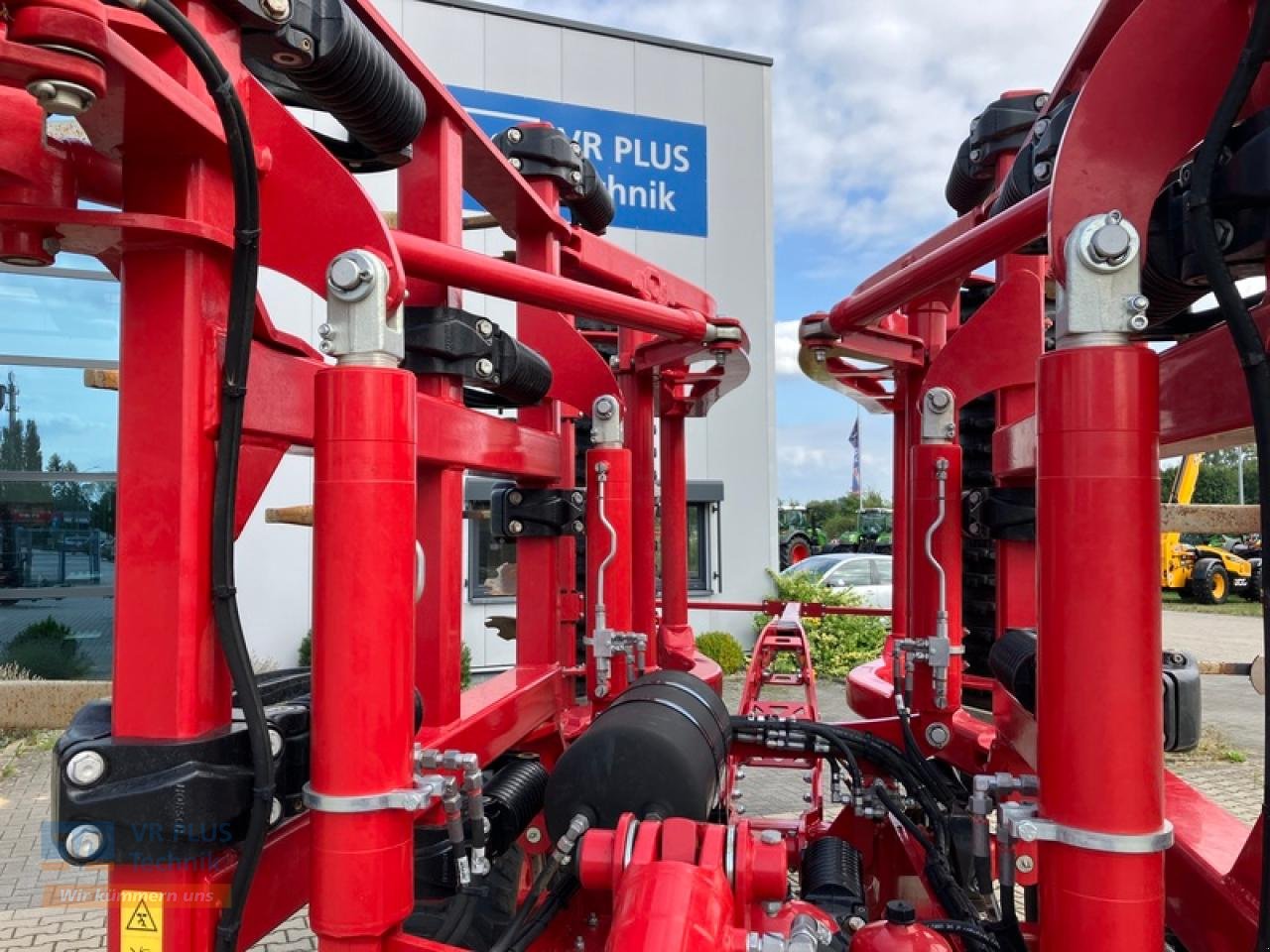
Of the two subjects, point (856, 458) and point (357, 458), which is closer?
point (357, 458)

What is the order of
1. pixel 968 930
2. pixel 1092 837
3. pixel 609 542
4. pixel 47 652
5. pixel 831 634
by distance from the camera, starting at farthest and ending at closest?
pixel 831 634 → pixel 47 652 → pixel 609 542 → pixel 968 930 → pixel 1092 837

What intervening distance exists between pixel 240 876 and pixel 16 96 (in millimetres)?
1197

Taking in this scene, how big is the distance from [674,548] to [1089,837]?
4.35m

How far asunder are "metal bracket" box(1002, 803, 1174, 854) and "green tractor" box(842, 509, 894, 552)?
1634 cm

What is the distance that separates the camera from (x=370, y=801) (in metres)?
1.36

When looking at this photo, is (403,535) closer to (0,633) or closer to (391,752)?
(391,752)

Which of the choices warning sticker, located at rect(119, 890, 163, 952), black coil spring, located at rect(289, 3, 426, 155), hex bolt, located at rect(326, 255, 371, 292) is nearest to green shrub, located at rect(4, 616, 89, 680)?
black coil spring, located at rect(289, 3, 426, 155)

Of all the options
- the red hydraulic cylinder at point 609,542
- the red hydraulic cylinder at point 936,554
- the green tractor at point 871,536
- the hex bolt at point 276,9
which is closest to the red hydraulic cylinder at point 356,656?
the hex bolt at point 276,9

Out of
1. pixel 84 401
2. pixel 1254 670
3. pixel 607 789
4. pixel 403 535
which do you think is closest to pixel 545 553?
pixel 607 789

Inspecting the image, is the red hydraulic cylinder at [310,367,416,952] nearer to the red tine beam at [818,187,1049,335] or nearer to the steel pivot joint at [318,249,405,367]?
the steel pivot joint at [318,249,405,367]

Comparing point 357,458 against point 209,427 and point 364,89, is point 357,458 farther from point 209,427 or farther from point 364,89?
point 364,89

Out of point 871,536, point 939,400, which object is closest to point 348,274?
point 939,400

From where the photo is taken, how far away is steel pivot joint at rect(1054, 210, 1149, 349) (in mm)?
1244

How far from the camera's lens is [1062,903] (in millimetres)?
1253
